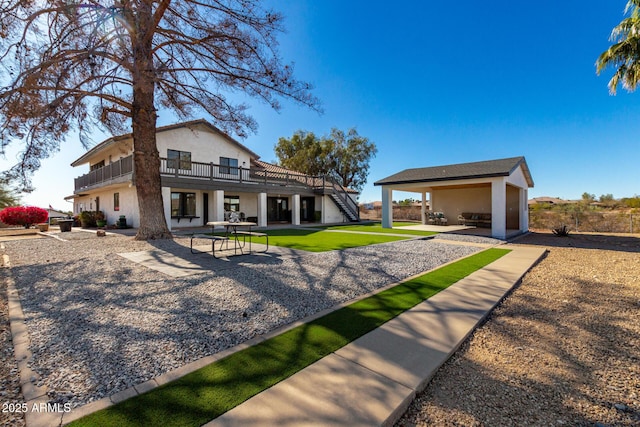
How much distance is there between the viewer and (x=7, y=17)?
245 inches

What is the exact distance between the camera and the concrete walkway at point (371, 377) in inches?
72.9

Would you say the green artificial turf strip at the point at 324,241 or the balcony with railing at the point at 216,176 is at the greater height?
the balcony with railing at the point at 216,176

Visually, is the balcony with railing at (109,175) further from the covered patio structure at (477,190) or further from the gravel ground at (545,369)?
the gravel ground at (545,369)

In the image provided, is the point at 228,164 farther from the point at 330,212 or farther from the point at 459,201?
the point at 459,201

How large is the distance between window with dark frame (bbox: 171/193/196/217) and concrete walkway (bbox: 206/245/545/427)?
17.0m

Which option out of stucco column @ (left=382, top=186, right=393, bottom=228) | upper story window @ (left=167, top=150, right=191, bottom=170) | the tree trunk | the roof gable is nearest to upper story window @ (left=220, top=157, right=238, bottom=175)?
the roof gable

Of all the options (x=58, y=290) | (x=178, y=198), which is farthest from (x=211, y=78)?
(x=178, y=198)

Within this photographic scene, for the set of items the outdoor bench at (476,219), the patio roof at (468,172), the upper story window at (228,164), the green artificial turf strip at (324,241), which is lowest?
the green artificial turf strip at (324,241)

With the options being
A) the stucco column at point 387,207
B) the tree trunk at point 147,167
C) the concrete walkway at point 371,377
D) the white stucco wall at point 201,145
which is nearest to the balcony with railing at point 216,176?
the white stucco wall at point 201,145

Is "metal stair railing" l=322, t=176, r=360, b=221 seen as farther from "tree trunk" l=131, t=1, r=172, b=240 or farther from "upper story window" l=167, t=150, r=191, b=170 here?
"tree trunk" l=131, t=1, r=172, b=240

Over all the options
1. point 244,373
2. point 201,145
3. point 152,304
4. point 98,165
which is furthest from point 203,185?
point 244,373

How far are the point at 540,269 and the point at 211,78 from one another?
39.7 ft

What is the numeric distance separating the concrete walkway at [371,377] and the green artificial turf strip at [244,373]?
0.11 meters

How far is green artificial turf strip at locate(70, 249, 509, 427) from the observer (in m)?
1.82
